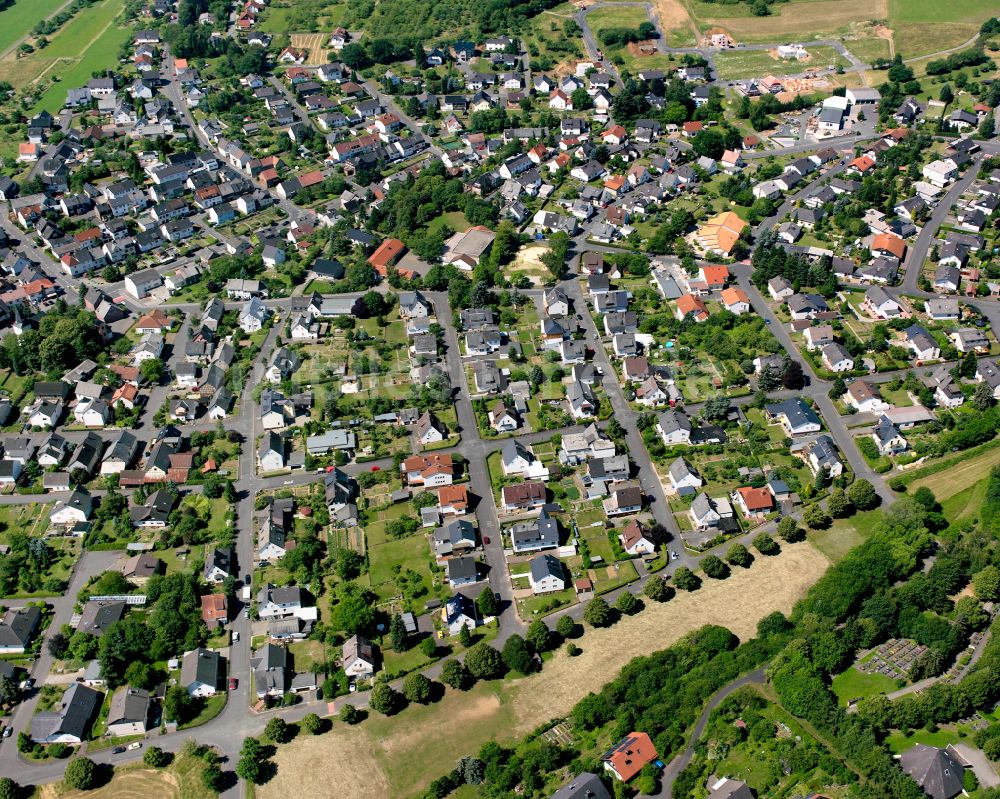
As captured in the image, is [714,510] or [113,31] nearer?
[714,510]

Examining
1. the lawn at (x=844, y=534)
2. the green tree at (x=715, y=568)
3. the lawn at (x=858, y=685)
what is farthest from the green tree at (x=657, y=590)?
the lawn at (x=844, y=534)

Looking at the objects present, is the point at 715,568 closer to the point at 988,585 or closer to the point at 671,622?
the point at 671,622

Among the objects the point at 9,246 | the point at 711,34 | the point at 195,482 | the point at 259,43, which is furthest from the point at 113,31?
the point at 195,482

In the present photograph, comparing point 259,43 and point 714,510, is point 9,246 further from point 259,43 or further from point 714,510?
point 714,510

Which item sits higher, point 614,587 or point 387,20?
point 387,20

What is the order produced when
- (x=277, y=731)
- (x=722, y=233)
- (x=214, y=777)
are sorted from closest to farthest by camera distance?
(x=214, y=777)
(x=277, y=731)
(x=722, y=233)

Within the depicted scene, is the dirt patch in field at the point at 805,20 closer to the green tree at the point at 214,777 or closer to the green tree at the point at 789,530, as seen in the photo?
the green tree at the point at 789,530

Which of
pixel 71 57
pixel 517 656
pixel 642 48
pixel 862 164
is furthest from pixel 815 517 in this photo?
pixel 71 57

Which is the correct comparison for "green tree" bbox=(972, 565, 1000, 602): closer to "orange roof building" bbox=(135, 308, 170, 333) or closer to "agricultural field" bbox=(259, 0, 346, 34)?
"orange roof building" bbox=(135, 308, 170, 333)
